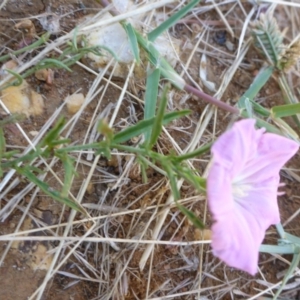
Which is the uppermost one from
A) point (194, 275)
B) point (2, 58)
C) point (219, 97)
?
point (2, 58)

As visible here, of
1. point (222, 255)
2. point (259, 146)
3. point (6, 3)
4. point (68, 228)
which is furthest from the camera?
point (6, 3)

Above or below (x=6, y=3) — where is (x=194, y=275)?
below

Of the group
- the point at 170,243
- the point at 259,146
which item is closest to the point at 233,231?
the point at 259,146

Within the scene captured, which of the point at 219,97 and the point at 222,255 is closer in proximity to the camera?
the point at 222,255

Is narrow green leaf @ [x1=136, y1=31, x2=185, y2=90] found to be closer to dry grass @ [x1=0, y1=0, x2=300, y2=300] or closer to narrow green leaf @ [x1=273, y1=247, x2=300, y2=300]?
dry grass @ [x1=0, y1=0, x2=300, y2=300]

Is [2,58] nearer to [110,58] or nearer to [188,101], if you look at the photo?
[110,58]

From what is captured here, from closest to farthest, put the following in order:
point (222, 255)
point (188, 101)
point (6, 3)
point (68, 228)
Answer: point (222, 255)
point (68, 228)
point (6, 3)
point (188, 101)

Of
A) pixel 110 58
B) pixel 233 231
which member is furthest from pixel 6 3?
pixel 233 231
